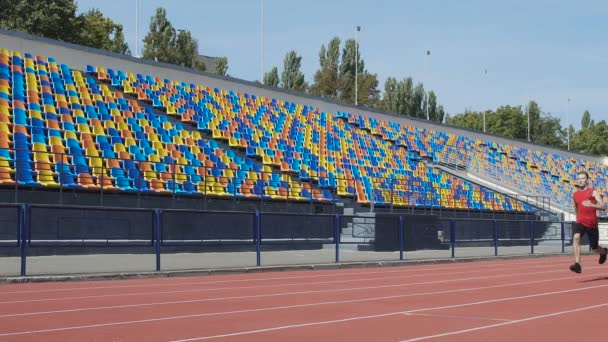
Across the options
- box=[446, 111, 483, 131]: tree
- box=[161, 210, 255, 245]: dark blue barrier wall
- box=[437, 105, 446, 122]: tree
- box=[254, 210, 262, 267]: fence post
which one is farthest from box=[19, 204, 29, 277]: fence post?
box=[437, 105, 446, 122]: tree

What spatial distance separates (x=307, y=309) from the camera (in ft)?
35.1

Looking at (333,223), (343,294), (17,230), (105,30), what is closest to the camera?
(343,294)

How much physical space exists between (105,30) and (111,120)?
45834 millimetres

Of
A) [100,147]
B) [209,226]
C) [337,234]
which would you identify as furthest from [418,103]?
[209,226]

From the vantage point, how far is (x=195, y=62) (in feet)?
286

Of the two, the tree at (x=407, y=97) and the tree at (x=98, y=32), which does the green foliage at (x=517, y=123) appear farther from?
the tree at (x=98, y=32)

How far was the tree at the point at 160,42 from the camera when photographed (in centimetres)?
8131

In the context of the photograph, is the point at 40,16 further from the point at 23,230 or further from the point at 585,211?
the point at 585,211

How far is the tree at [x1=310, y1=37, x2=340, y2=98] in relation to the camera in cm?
9274

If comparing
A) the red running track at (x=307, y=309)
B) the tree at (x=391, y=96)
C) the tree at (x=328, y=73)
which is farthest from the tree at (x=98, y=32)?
the red running track at (x=307, y=309)

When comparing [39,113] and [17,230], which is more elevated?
[39,113]

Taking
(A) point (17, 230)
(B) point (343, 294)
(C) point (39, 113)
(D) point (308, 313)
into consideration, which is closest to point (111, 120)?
(C) point (39, 113)

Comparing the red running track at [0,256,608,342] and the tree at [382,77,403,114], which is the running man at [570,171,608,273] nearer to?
the red running track at [0,256,608,342]

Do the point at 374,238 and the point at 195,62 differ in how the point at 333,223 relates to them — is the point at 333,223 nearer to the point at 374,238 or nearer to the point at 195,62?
the point at 374,238
